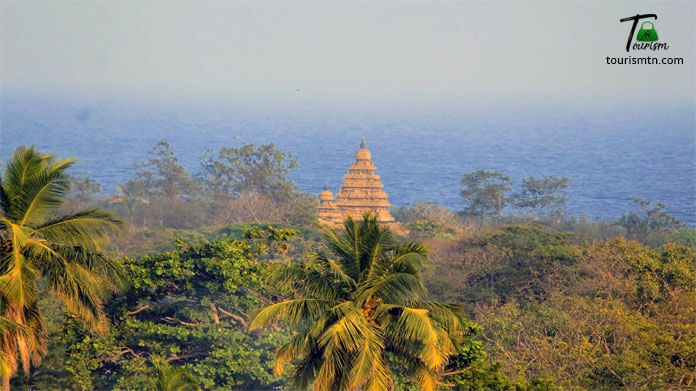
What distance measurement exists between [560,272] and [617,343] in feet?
38.4

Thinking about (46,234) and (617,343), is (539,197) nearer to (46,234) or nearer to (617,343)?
(617,343)

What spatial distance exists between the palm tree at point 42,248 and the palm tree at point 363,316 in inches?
130

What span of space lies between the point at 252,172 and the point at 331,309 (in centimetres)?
6861

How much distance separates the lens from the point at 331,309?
2042 centimetres

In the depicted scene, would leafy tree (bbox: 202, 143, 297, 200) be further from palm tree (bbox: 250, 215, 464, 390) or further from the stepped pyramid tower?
palm tree (bbox: 250, 215, 464, 390)

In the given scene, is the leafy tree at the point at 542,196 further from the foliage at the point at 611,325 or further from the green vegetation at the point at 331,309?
the foliage at the point at 611,325

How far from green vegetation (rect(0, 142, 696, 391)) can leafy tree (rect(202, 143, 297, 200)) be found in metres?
24.4

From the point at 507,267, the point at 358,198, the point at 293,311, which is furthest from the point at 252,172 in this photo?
the point at 293,311

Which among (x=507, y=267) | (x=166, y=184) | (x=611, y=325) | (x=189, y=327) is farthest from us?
(x=166, y=184)

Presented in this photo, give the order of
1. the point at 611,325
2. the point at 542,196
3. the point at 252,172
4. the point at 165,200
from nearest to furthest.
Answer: the point at 611,325 → the point at 165,200 → the point at 252,172 → the point at 542,196

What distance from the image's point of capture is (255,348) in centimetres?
3450

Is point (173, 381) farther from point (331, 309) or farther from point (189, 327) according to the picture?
point (189, 327)

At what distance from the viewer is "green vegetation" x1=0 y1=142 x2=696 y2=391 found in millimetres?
20391

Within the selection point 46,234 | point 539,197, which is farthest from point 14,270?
point 539,197
